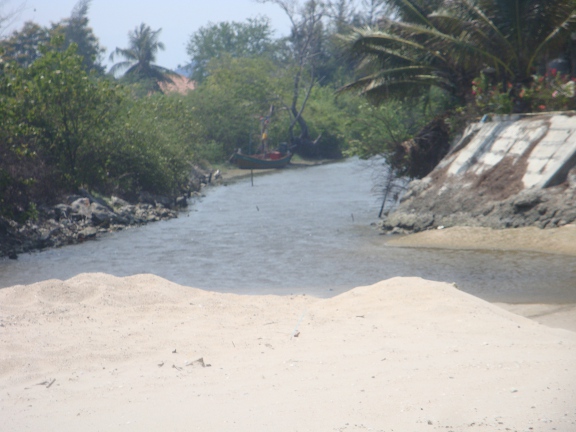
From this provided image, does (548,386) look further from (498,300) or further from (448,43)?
(448,43)

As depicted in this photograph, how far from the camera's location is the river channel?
1103cm

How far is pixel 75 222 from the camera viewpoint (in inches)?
721

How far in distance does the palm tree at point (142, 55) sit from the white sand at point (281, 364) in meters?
55.0

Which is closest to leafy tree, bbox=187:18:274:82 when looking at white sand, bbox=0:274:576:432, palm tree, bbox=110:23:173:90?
palm tree, bbox=110:23:173:90

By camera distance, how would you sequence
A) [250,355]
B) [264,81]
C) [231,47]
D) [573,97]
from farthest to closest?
1. [231,47]
2. [264,81]
3. [573,97]
4. [250,355]

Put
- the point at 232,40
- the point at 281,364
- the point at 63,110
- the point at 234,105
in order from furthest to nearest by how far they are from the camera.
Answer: the point at 232,40
the point at 234,105
the point at 63,110
the point at 281,364

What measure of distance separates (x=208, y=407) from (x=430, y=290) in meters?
3.38

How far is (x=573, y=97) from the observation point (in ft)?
51.2

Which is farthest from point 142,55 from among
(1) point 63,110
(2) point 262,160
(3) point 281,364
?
(3) point 281,364

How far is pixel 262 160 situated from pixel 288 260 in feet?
95.5

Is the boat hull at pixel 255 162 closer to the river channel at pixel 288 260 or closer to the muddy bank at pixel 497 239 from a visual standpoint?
the river channel at pixel 288 260

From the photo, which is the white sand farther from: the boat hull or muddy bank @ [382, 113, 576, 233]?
the boat hull

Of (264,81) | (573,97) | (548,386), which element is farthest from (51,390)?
(264,81)

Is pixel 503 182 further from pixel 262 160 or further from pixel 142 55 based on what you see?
pixel 142 55
